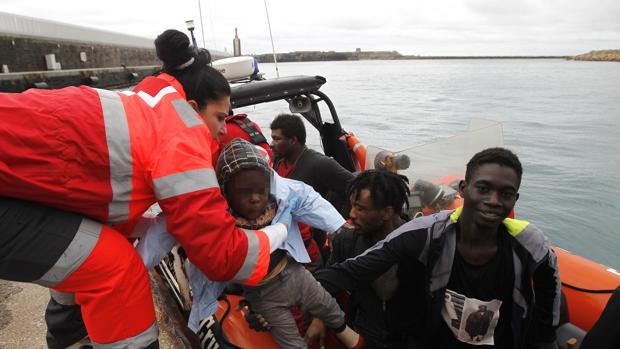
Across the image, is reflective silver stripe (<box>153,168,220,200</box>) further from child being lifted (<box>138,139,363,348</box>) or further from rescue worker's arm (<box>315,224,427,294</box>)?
rescue worker's arm (<box>315,224,427,294</box>)

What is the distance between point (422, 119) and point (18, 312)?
1500 cm

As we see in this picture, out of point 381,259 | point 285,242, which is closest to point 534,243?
point 381,259

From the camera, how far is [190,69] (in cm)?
175

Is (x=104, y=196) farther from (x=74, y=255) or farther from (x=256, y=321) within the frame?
(x=256, y=321)

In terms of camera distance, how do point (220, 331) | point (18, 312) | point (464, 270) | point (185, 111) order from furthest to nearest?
point (18, 312) < point (220, 331) < point (464, 270) < point (185, 111)

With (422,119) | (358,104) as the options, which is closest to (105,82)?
(358,104)

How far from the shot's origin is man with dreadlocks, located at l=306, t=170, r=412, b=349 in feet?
5.97

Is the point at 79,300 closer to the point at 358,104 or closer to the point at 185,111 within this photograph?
the point at 185,111

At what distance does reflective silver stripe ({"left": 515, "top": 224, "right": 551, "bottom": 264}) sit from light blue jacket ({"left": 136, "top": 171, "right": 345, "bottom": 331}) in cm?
70

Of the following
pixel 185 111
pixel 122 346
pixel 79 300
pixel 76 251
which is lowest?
pixel 122 346

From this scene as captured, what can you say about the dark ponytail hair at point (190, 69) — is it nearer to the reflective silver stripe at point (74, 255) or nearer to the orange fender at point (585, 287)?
the reflective silver stripe at point (74, 255)

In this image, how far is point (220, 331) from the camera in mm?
2012

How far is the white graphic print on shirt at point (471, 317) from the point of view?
1.57 m

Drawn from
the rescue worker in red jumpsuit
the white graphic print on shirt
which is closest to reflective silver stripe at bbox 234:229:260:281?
the rescue worker in red jumpsuit
